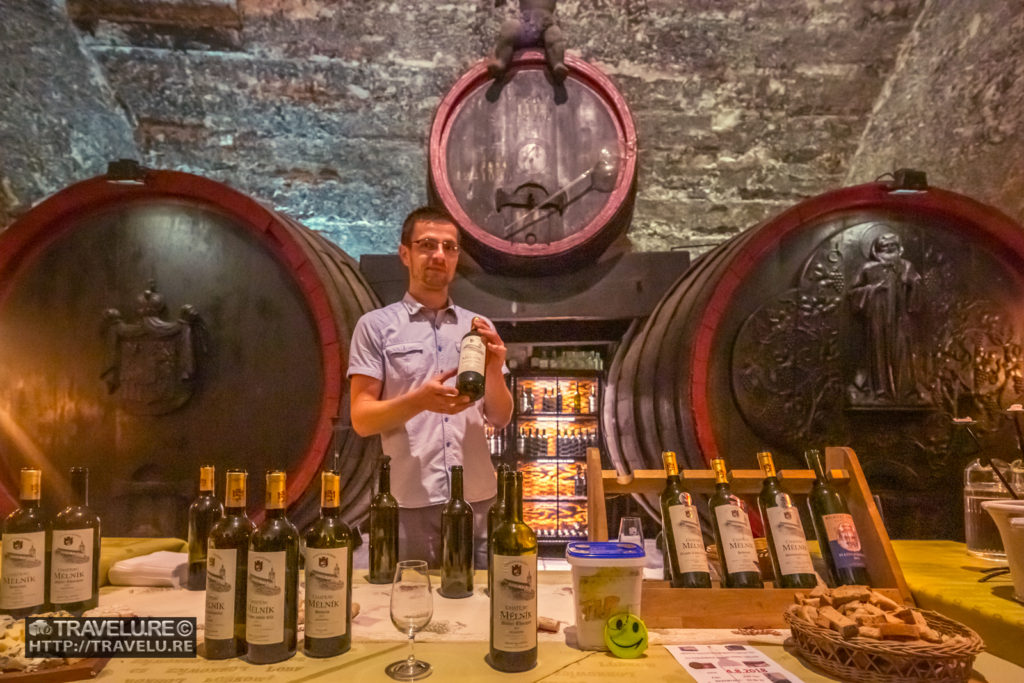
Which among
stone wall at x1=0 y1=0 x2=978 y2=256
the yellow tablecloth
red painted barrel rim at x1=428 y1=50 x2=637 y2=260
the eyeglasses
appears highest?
stone wall at x1=0 y1=0 x2=978 y2=256

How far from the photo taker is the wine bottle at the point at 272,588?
1120 mm

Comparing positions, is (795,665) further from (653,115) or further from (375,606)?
(653,115)

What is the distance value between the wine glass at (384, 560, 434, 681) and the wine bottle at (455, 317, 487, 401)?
0.59m

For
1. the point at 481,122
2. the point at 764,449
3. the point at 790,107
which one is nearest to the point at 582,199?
the point at 481,122

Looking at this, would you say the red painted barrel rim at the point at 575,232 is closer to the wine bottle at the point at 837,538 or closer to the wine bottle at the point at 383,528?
the wine bottle at the point at 383,528

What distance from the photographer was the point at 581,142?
9.13 feet

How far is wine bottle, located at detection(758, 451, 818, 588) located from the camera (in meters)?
1.44

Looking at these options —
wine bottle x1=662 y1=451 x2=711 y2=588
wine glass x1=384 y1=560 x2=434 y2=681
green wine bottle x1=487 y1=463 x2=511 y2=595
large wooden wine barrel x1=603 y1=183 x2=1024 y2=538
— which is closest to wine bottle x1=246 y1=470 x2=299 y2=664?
wine glass x1=384 y1=560 x2=434 y2=681

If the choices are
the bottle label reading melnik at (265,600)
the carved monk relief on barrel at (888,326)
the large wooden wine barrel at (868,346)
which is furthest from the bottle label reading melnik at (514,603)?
the carved monk relief on barrel at (888,326)

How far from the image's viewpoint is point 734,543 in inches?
57.2

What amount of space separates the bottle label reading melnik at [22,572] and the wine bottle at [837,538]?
1.80 metres

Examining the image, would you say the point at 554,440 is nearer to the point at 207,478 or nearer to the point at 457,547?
the point at 457,547

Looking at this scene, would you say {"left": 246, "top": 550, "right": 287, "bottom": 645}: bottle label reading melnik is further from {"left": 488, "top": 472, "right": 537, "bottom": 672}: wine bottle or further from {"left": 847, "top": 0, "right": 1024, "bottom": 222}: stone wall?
{"left": 847, "top": 0, "right": 1024, "bottom": 222}: stone wall

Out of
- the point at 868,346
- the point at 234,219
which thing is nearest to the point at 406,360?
the point at 234,219
